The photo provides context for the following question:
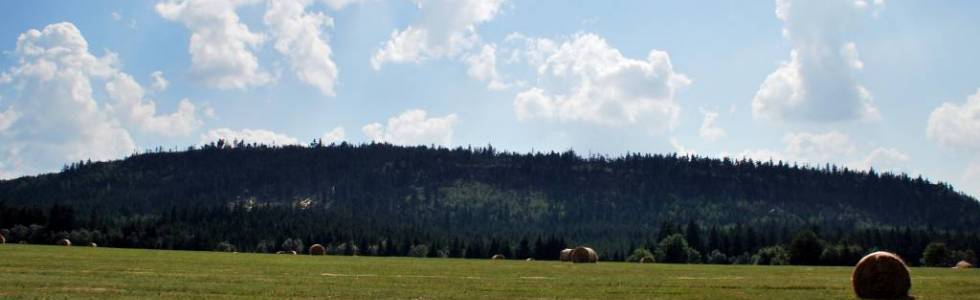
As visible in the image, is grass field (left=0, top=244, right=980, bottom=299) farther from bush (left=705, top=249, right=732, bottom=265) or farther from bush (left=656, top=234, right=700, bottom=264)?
bush (left=705, top=249, right=732, bottom=265)

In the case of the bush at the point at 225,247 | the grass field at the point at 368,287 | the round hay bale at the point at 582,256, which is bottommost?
the grass field at the point at 368,287

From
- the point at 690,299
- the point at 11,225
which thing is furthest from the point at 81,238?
the point at 690,299

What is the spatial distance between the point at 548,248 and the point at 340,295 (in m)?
110

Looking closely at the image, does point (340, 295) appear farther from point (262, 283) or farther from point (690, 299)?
point (690, 299)

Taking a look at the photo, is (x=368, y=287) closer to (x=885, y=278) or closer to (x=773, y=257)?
(x=885, y=278)

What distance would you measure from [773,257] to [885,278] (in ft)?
302

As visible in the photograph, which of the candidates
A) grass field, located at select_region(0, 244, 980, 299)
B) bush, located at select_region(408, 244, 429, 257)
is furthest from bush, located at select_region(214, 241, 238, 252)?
grass field, located at select_region(0, 244, 980, 299)

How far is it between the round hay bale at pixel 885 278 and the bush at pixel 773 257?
8499 cm

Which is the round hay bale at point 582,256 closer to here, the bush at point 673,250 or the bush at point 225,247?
the bush at point 673,250

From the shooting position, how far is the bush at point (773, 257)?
114 metres

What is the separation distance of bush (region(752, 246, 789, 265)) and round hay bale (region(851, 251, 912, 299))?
8499cm

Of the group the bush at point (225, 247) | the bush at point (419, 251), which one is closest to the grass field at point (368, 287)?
the bush at point (419, 251)

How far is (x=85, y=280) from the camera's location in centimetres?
3272

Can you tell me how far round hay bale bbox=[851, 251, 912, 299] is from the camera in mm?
30984
